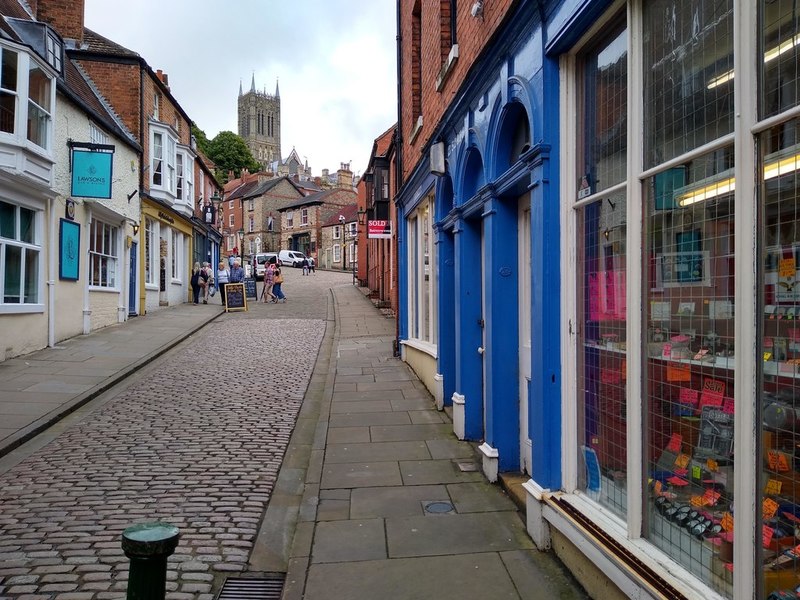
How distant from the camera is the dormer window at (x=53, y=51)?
12.7 meters

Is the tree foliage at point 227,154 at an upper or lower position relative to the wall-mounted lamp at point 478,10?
upper

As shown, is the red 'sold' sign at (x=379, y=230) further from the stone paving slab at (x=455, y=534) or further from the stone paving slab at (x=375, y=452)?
the stone paving slab at (x=455, y=534)

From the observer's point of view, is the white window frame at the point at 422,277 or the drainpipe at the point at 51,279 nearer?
the white window frame at the point at 422,277

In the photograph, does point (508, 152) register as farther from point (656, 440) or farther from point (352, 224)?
point (352, 224)

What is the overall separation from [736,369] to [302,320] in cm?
1785

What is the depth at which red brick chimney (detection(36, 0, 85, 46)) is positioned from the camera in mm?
16641

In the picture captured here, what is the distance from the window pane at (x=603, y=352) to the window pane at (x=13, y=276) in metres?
10.9

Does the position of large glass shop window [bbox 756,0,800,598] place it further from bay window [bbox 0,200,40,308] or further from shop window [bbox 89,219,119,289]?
shop window [bbox 89,219,119,289]

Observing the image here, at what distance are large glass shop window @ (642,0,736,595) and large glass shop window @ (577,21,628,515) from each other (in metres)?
0.29

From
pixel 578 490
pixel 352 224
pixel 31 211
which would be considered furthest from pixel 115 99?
pixel 352 224

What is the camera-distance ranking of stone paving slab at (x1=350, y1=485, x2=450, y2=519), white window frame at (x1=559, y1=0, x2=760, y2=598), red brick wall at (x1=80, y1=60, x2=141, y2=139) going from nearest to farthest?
white window frame at (x1=559, y1=0, x2=760, y2=598)
stone paving slab at (x1=350, y1=485, x2=450, y2=519)
red brick wall at (x1=80, y1=60, x2=141, y2=139)

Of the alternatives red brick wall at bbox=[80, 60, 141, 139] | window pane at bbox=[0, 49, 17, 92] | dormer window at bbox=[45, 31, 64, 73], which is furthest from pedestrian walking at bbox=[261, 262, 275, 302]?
window pane at bbox=[0, 49, 17, 92]

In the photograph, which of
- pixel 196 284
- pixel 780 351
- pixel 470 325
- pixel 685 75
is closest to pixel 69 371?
pixel 470 325

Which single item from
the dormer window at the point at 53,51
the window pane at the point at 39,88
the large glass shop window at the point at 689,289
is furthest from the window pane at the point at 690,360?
the dormer window at the point at 53,51
